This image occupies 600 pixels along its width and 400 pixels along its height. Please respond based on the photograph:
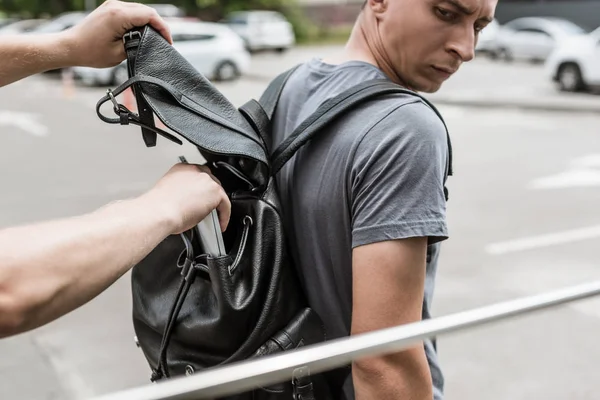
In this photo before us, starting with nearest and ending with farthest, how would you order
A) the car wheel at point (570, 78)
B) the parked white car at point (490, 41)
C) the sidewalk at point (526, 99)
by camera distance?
1. the sidewalk at point (526, 99)
2. the car wheel at point (570, 78)
3. the parked white car at point (490, 41)

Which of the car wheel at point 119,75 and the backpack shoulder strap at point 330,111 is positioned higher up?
the backpack shoulder strap at point 330,111

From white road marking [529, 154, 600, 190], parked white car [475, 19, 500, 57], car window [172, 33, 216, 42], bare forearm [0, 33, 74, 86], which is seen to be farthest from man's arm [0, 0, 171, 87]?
parked white car [475, 19, 500, 57]

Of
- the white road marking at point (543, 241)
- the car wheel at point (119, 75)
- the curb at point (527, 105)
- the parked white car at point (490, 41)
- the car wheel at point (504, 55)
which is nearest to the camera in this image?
the white road marking at point (543, 241)

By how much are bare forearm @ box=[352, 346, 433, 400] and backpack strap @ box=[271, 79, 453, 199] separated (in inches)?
12.5

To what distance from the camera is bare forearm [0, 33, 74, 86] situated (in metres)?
1.47

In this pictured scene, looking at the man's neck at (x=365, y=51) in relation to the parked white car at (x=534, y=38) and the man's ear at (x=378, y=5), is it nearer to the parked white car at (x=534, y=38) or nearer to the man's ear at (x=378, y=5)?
the man's ear at (x=378, y=5)

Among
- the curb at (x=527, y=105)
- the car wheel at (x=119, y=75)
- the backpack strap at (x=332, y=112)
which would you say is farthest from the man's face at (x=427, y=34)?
the car wheel at (x=119, y=75)

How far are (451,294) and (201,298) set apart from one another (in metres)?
3.89

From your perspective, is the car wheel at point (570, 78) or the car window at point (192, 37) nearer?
the car wheel at point (570, 78)

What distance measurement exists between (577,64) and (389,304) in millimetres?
15013

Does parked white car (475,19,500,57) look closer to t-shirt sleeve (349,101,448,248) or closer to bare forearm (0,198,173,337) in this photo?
t-shirt sleeve (349,101,448,248)

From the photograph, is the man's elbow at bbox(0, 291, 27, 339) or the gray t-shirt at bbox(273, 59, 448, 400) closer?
the man's elbow at bbox(0, 291, 27, 339)

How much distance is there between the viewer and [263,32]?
25375 millimetres

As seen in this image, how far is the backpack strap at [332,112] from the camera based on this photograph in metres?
1.31
